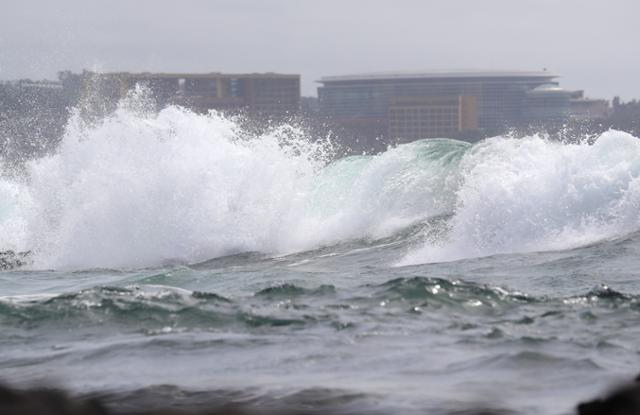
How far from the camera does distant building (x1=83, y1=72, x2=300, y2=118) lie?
421ft

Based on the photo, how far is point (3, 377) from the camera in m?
10.6

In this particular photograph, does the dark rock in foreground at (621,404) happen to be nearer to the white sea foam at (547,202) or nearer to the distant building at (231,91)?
the white sea foam at (547,202)

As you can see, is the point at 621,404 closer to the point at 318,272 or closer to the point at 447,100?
the point at 318,272

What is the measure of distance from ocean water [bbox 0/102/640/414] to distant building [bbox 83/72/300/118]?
308 feet

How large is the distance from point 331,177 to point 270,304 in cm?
1928

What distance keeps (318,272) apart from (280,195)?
826 cm

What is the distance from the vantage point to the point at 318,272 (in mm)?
19938

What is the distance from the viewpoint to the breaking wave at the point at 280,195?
72.8 feet

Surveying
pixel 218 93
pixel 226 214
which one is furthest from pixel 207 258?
pixel 218 93

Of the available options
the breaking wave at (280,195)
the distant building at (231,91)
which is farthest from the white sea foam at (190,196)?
the distant building at (231,91)

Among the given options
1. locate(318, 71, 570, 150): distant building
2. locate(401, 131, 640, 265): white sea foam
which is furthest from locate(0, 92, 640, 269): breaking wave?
locate(318, 71, 570, 150): distant building

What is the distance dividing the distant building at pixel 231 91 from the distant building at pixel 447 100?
25.7 ft

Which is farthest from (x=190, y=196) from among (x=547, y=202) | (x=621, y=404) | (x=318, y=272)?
(x=621, y=404)

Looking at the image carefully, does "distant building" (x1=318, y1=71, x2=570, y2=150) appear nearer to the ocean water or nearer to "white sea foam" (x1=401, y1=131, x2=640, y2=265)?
the ocean water
